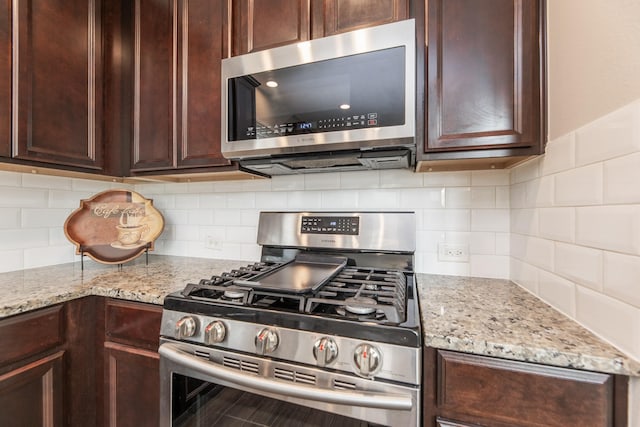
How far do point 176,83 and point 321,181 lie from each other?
2.87 feet

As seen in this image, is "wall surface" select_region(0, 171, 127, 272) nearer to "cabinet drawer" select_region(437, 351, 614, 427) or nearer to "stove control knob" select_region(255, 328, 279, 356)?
"stove control knob" select_region(255, 328, 279, 356)

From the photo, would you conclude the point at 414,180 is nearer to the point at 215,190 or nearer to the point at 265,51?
the point at 265,51

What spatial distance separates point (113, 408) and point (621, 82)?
188 cm

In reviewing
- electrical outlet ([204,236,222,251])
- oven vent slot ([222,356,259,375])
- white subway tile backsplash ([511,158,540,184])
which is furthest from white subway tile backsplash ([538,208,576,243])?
electrical outlet ([204,236,222,251])

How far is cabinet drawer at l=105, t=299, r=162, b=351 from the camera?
1016 mm

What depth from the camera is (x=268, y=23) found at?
120 cm

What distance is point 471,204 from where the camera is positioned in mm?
1266

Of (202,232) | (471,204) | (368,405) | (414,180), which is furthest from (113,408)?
(471,204)

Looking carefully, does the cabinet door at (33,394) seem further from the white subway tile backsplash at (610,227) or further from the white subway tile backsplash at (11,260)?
the white subway tile backsplash at (610,227)

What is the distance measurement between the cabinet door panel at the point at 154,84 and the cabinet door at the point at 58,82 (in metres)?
0.19

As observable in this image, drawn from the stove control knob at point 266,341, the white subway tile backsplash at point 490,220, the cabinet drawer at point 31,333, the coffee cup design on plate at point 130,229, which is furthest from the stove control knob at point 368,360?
the coffee cup design on plate at point 130,229

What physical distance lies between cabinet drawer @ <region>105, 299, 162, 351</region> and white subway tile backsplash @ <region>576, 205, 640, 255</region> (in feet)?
4.42

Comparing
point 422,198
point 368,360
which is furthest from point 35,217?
point 422,198

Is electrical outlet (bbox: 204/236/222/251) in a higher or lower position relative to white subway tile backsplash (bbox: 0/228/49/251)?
lower
